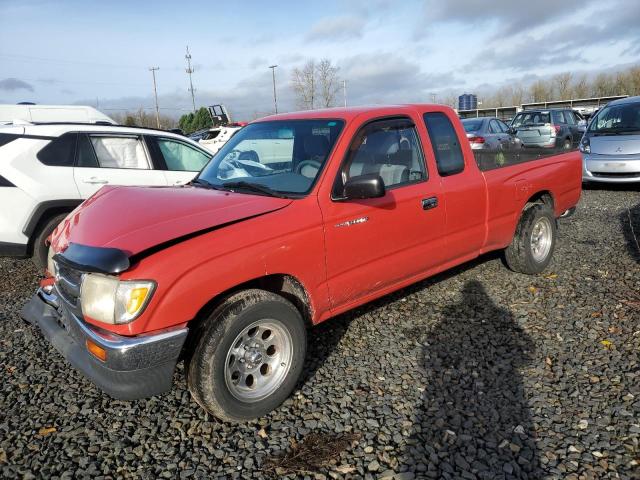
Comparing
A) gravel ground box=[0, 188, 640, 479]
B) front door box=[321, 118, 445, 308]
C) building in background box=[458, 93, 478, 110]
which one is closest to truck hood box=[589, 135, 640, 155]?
gravel ground box=[0, 188, 640, 479]

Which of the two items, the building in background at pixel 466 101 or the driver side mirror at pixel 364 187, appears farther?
the building in background at pixel 466 101

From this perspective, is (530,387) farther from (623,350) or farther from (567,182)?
(567,182)

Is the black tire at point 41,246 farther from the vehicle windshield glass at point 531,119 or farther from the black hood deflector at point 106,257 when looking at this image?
the vehicle windshield glass at point 531,119

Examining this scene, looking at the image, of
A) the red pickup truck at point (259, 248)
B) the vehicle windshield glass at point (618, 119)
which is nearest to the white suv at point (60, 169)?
the red pickup truck at point (259, 248)

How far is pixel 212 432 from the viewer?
9.71 feet

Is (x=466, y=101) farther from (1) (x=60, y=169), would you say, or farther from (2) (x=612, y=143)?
(1) (x=60, y=169)

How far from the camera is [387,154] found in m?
3.91

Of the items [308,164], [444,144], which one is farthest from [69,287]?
[444,144]

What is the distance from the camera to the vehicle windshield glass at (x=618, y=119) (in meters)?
10.7

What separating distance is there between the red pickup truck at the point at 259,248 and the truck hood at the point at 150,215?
1cm

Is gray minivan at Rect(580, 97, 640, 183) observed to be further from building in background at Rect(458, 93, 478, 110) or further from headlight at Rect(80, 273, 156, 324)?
building in background at Rect(458, 93, 478, 110)

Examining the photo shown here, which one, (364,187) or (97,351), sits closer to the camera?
(97,351)

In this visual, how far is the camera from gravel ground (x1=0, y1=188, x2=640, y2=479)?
8.75 feet

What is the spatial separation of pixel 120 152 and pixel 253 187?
379 centimetres
